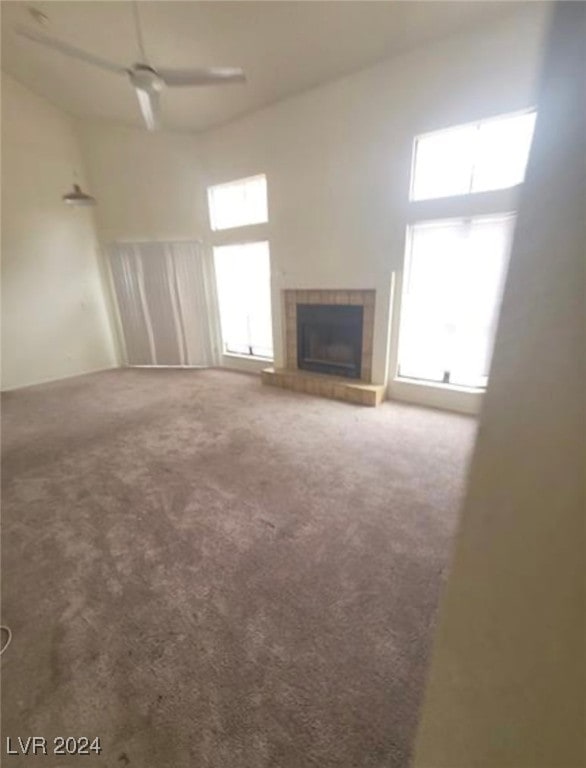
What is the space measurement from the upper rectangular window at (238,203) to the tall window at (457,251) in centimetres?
209

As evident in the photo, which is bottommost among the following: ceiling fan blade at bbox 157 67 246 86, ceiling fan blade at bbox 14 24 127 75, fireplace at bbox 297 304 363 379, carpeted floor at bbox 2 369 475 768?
carpeted floor at bbox 2 369 475 768

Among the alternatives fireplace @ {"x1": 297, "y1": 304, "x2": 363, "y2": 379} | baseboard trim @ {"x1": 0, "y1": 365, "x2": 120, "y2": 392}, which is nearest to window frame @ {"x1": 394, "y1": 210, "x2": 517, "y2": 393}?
fireplace @ {"x1": 297, "y1": 304, "x2": 363, "y2": 379}

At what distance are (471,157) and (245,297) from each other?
3240 millimetres

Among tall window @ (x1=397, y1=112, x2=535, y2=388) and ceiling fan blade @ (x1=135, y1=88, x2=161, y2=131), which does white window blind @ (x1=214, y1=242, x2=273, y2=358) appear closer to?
ceiling fan blade @ (x1=135, y1=88, x2=161, y2=131)

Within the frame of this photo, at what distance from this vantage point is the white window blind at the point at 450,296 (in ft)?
10.2

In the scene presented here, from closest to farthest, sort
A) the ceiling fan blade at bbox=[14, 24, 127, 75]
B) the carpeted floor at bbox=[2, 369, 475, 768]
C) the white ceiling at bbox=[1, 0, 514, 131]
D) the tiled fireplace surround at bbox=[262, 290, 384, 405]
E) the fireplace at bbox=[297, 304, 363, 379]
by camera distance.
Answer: the carpeted floor at bbox=[2, 369, 475, 768]
the ceiling fan blade at bbox=[14, 24, 127, 75]
the white ceiling at bbox=[1, 0, 514, 131]
the tiled fireplace surround at bbox=[262, 290, 384, 405]
the fireplace at bbox=[297, 304, 363, 379]

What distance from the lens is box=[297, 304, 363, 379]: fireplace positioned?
3.98 m

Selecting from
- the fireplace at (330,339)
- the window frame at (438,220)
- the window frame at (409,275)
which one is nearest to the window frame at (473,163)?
the window frame at (438,220)

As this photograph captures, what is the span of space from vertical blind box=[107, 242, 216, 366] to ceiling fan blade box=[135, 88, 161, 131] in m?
2.25

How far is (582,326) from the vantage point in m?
0.37

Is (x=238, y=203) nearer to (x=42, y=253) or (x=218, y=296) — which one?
(x=218, y=296)

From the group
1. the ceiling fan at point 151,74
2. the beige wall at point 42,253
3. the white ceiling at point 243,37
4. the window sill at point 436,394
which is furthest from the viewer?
the beige wall at point 42,253

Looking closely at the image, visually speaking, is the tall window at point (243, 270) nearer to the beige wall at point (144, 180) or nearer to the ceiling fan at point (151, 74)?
the beige wall at point (144, 180)

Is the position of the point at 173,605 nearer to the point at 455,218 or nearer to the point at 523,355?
the point at 523,355
